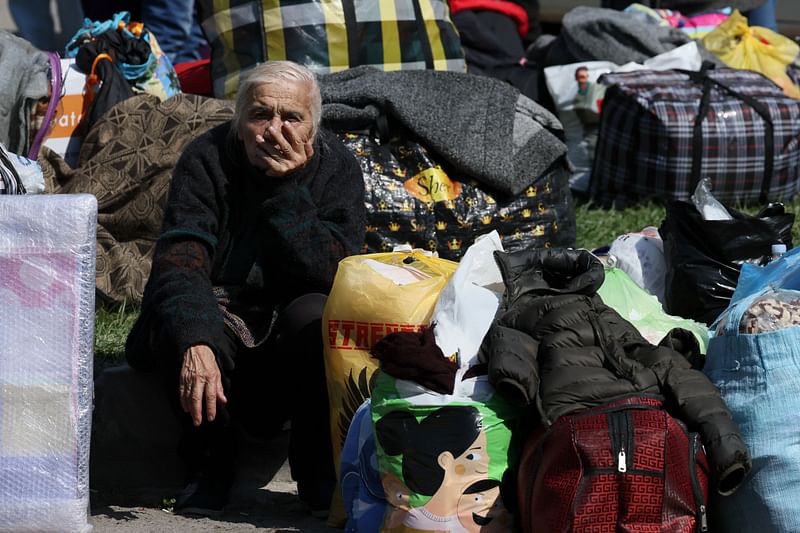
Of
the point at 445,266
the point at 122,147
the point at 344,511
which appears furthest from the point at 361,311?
the point at 122,147

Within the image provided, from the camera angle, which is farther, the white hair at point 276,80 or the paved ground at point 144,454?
the paved ground at point 144,454

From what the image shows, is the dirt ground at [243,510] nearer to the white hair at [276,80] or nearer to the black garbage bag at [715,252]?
the white hair at [276,80]

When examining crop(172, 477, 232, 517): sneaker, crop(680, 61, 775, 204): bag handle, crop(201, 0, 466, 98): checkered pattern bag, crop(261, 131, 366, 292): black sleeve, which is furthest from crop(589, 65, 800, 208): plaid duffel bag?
crop(172, 477, 232, 517): sneaker

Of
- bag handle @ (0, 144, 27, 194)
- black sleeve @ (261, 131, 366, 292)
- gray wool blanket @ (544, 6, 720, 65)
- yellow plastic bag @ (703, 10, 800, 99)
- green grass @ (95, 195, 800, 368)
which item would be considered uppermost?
bag handle @ (0, 144, 27, 194)

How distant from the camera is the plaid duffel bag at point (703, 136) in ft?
17.1

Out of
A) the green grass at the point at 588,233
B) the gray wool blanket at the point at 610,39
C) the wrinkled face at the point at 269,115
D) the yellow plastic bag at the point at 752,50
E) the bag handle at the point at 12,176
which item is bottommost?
the green grass at the point at 588,233

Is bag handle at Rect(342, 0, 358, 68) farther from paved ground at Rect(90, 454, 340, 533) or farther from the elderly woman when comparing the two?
paved ground at Rect(90, 454, 340, 533)

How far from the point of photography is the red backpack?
2582 mm

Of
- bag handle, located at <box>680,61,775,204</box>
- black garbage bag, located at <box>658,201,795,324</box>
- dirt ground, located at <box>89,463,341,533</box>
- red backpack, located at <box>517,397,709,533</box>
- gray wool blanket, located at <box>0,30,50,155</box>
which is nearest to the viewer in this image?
red backpack, located at <box>517,397,709,533</box>

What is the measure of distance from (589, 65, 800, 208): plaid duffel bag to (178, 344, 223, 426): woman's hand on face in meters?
2.75

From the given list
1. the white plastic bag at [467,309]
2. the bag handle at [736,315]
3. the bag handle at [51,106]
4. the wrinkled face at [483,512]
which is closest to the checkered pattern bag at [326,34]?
the bag handle at [51,106]

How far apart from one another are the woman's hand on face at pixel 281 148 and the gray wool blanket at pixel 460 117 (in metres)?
0.90

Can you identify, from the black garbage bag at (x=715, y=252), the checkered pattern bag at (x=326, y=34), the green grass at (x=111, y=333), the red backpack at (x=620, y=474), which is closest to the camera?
the red backpack at (x=620, y=474)

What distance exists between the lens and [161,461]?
3705 millimetres
